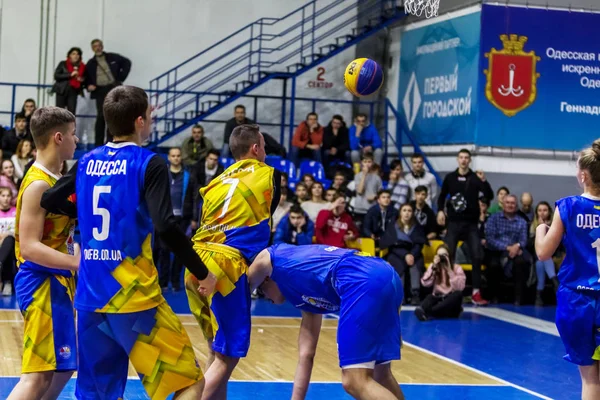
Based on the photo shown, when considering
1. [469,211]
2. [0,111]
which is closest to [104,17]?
[0,111]

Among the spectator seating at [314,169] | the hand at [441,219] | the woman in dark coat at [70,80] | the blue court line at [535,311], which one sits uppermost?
the woman in dark coat at [70,80]

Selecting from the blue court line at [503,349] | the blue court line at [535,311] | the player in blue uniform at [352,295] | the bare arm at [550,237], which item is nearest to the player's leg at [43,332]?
the player in blue uniform at [352,295]

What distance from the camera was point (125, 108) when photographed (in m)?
4.28

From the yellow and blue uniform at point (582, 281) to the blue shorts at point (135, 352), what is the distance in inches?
88.2

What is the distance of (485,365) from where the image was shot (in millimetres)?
9094

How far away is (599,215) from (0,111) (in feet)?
48.6

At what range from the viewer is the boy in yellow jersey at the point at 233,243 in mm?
5613

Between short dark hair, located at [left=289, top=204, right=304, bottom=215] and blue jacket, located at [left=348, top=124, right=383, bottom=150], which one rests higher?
blue jacket, located at [left=348, top=124, right=383, bottom=150]

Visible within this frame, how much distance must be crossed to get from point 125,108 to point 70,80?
12.8m

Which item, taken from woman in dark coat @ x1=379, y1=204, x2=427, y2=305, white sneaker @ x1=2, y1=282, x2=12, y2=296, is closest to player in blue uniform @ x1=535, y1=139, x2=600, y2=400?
woman in dark coat @ x1=379, y1=204, x2=427, y2=305

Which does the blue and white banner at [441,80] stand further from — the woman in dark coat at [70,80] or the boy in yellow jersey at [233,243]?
the boy in yellow jersey at [233,243]

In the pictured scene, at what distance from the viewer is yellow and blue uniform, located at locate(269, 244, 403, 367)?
16.6 feet

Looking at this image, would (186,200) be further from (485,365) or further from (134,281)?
(134,281)

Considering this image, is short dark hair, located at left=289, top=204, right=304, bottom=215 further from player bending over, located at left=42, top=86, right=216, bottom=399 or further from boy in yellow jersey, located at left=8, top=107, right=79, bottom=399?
player bending over, located at left=42, top=86, right=216, bottom=399
